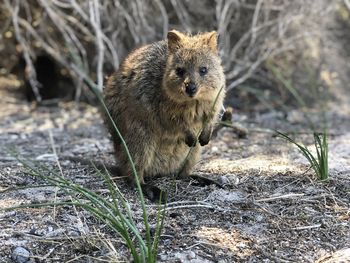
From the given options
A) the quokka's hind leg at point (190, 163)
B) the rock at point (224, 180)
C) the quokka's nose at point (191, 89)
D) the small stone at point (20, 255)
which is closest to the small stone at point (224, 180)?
the rock at point (224, 180)

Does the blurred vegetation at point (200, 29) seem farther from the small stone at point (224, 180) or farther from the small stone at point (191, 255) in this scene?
the small stone at point (191, 255)

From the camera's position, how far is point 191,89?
4430mm

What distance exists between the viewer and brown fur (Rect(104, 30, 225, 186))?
4.65 m

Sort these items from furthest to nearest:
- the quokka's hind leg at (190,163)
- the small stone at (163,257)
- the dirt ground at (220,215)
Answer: the quokka's hind leg at (190,163) → the dirt ground at (220,215) → the small stone at (163,257)

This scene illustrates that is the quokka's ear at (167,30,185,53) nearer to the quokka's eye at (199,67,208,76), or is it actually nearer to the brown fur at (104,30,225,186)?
the brown fur at (104,30,225,186)

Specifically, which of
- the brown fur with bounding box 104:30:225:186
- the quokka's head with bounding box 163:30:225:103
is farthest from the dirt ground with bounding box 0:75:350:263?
the quokka's head with bounding box 163:30:225:103

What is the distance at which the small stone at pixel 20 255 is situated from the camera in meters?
3.52

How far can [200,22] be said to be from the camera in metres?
8.82

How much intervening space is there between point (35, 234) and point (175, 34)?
199 centimetres

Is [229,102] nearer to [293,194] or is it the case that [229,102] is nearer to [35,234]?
[293,194]

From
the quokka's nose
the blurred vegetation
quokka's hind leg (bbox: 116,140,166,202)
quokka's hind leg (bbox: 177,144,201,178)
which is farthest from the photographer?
the blurred vegetation

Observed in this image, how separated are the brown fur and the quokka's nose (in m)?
0.04

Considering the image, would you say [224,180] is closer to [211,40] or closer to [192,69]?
[192,69]

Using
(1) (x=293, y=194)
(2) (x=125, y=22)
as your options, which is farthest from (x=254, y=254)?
(2) (x=125, y=22)
